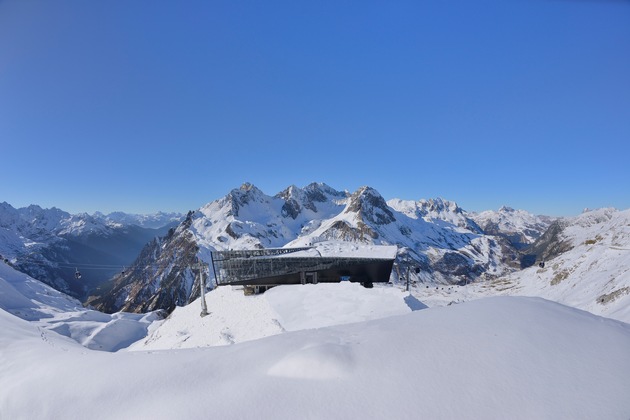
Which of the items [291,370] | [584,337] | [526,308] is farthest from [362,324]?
[584,337]

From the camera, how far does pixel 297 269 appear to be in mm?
40438

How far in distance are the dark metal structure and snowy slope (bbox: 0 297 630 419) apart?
30815 mm

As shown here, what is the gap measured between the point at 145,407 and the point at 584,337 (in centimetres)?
1020

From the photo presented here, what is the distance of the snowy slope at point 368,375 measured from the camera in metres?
5.13

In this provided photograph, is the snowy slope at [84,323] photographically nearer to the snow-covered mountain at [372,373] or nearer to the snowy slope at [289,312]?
the snowy slope at [289,312]

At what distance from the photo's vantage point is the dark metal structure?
38.9 m

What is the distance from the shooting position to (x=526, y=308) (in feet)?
28.8

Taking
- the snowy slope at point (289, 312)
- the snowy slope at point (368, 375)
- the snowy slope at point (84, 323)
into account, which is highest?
the snowy slope at point (368, 375)

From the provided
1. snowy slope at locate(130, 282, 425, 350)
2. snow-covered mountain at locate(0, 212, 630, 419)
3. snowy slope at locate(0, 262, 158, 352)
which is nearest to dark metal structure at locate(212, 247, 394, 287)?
snowy slope at locate(130, 282, 425, 350)

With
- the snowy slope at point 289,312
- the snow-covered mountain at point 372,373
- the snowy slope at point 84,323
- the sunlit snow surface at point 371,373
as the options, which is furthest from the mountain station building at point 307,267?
the sunlit snow surface at point 371,373

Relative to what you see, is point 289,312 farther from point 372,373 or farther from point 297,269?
point 372,373

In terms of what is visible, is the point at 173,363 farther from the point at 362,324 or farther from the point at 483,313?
the point at 483,313

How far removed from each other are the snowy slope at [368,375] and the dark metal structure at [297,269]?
30.8m

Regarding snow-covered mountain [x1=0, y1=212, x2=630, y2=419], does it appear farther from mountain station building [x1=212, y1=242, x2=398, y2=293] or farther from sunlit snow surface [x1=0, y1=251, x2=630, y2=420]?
mountain station building [x1=212, y1=242, x2=398, y2=293]
